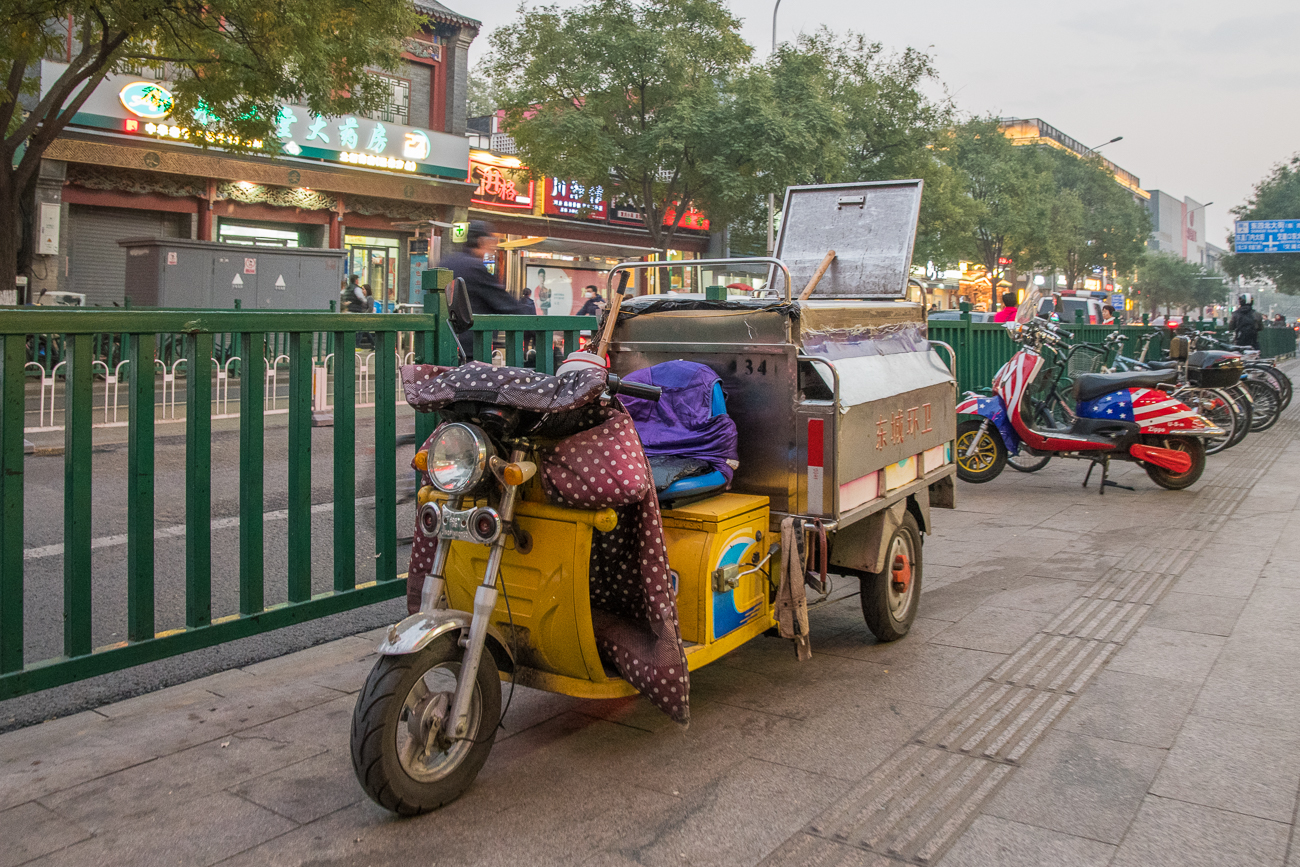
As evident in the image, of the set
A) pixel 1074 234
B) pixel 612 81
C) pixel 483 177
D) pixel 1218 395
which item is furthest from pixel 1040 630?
pixel 1074 234

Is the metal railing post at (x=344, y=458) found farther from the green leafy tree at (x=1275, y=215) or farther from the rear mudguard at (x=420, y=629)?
the green leafy tree at (x=1275, y=215)

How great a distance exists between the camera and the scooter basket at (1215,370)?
38.0 ft

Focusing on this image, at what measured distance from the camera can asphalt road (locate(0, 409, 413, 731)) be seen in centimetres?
406

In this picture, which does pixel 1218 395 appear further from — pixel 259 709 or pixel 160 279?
pixel 160 279

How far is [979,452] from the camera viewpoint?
9570mm

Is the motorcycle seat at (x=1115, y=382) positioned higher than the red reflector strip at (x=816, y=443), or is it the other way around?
the motorcycle seat at (x=1115, y=382)

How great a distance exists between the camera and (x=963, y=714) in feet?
12.8

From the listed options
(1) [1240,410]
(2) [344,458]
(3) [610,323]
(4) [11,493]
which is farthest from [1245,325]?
(4) [11,493]

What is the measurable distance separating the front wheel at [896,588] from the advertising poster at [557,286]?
23578 mm

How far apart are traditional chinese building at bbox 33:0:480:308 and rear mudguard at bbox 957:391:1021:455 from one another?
14.0m

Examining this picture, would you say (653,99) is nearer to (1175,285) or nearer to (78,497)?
(78,497)

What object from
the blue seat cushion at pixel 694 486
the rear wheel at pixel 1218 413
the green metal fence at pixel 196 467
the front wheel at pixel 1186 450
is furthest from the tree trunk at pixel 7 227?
the rear wheel at pixel 1218 413

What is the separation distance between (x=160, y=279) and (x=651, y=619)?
60.5 feet

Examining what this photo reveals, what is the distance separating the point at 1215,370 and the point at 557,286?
63.9ft
